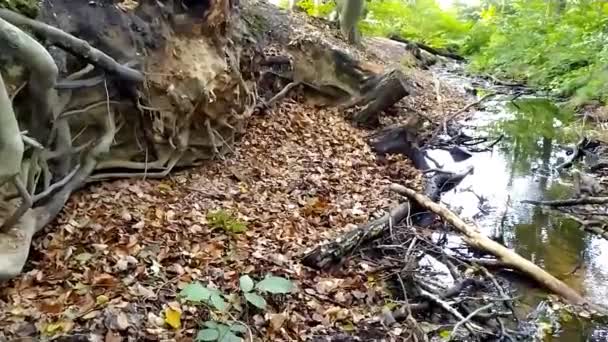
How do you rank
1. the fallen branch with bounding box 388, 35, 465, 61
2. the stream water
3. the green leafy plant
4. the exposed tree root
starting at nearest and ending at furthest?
the green leafy plant → the exposed tree root → the stream water → the fallen branch with bounding box 388, 35, 465, 61

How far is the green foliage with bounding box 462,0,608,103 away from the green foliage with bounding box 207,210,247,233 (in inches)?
488

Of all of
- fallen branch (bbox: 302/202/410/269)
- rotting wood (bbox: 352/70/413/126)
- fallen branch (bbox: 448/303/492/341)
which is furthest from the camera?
rotting wood (bbox: 352/70/413/126)

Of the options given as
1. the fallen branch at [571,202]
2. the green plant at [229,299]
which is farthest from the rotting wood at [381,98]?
the green plant at [229,299]

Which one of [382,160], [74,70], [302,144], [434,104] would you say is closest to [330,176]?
[302,144]

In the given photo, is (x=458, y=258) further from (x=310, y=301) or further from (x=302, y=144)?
(x=302, y=144)

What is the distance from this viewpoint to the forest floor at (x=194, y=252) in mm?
4215

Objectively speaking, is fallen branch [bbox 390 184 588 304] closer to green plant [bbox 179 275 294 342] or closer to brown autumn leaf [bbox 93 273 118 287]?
green plant [bbox 179 275 294 342]

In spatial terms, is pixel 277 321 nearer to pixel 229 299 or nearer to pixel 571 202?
pixel 229 299

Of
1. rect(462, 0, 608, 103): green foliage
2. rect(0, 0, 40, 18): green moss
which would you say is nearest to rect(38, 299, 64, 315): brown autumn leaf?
rect(0, 0, 40, 18): green moss

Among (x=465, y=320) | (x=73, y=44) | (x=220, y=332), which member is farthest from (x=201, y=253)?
(x=465, y=320)

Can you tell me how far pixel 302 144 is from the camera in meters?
9.02

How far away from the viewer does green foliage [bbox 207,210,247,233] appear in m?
5.81

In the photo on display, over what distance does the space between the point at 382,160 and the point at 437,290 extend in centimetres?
423

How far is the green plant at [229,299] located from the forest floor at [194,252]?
0.13 meters
